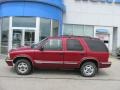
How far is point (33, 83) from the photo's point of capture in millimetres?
11273

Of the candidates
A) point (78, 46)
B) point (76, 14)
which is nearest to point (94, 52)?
point (78, 46)

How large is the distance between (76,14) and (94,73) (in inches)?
572

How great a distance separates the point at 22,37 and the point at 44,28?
1.94 metres

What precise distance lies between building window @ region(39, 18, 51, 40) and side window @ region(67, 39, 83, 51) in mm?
9831

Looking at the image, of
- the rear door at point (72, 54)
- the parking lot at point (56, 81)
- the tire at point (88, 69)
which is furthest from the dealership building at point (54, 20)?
the tire at point (88, 69)

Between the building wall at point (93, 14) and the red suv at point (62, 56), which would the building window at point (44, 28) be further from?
the red suv at point (62, 56)

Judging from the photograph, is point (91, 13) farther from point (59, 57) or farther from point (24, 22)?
point (59, 57)

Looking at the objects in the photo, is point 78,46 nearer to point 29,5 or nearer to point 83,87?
point 83,87

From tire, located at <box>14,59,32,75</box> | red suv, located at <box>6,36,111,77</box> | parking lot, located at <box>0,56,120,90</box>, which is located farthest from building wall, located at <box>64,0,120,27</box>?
tire, located at <box>14,59,32,75</box>

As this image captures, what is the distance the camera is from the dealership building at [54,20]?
73.7 feet

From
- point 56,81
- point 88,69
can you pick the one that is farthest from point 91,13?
point 56,81

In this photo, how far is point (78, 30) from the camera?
90.6 feet

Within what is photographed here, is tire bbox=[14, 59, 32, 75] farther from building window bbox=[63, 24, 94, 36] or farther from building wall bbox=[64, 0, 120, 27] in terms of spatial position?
building wall bbox=[64, 0, 120, 27]

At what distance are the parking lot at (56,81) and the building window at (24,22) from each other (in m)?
8.40
